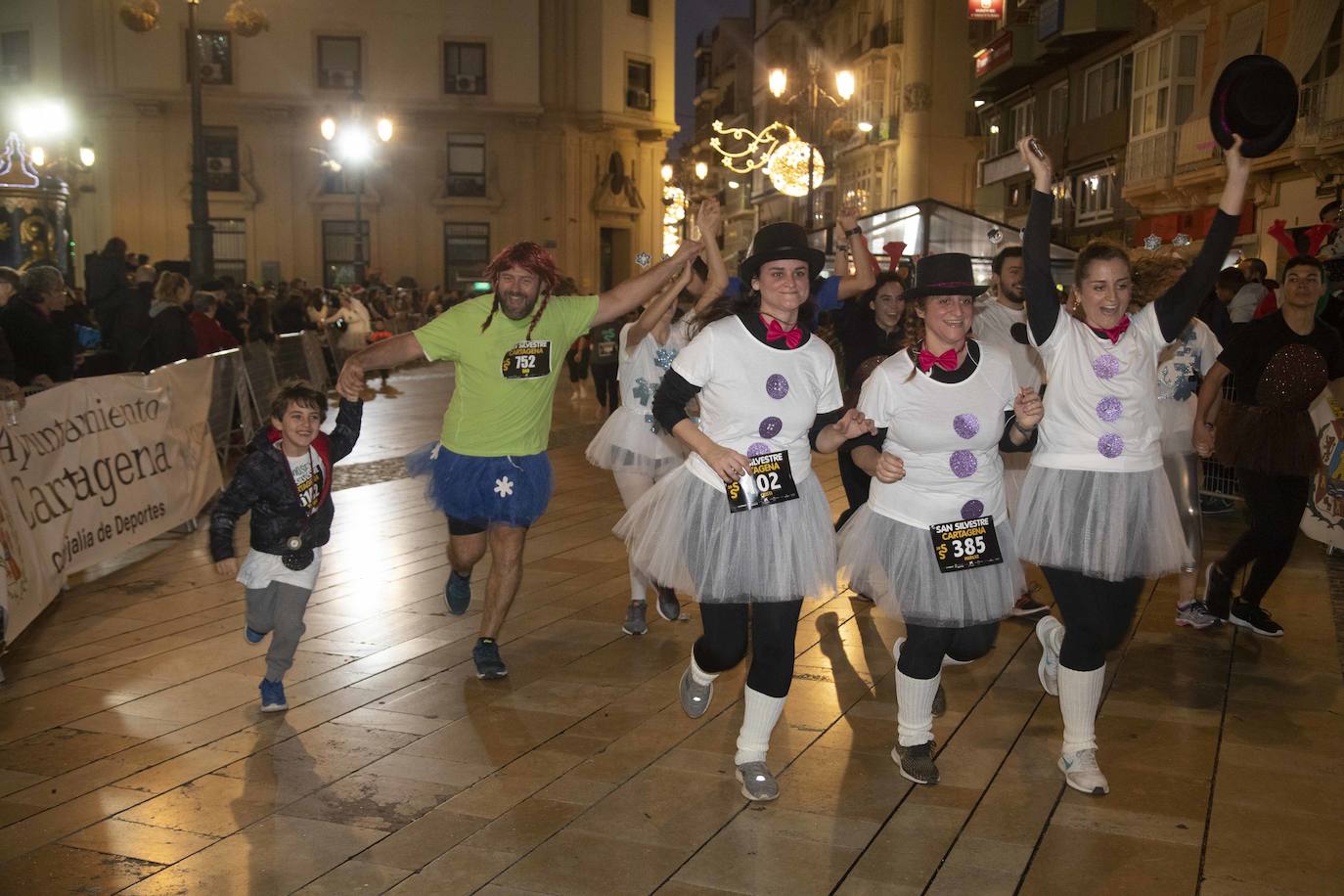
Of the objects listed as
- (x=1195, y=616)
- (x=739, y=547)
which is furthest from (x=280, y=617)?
(x=1195, y=616)

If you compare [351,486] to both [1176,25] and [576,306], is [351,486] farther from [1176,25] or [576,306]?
[1176,25]

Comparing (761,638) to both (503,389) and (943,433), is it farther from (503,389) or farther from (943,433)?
(503,389)

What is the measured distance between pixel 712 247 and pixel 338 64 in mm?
46206

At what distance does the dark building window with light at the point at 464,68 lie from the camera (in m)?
49.3

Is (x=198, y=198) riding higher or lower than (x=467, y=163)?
lower

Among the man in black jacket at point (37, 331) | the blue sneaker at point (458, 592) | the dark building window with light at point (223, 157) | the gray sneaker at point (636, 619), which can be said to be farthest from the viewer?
the dark building window with light at point (223, 157)

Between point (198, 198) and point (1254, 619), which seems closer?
point (1254, 619)

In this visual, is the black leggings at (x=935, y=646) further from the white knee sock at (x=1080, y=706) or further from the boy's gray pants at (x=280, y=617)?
the boy's gray pants at (x=280, y=617)

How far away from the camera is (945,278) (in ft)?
17.4

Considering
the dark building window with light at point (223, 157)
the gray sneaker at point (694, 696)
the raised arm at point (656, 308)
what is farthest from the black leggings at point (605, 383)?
the dark building window with light at point (223, 157)

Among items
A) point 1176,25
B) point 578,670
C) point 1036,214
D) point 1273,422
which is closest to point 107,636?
point 578,670

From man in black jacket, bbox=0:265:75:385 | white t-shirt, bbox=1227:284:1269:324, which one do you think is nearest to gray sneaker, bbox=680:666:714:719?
man in black jacket, bbox=0:265:75:385

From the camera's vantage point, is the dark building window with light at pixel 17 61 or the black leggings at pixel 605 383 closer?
the black leggings at pixel 605 383

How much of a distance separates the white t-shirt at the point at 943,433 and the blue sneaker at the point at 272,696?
9.63 feet
